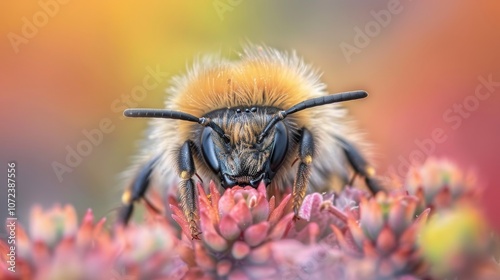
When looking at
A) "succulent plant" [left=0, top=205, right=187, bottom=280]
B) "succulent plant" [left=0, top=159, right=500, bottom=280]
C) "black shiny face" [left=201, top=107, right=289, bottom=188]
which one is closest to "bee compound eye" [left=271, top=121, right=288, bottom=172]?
"black shiny face" [left=201, top=107, right=289, bottom=188]

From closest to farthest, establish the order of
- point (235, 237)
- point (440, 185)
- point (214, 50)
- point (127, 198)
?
1. point (235, 237)
2. point (440, 185)
3. point (127, 198)
4. point (214, 50)

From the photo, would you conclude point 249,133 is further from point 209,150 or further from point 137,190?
point 137,190

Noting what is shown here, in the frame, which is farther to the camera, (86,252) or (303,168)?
(303,168)

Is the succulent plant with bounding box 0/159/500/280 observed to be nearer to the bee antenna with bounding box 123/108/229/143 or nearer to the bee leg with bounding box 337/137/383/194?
the bee antenna with bounding box 123/108/229/143

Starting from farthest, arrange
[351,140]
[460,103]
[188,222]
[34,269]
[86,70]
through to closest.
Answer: [86,70], [460,103], [351,140], [188,222], [34,269]

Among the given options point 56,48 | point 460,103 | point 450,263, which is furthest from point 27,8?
Answer: point 450,263

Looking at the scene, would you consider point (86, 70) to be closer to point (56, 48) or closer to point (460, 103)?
point (56, 48)

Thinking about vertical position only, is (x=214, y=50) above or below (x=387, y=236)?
above

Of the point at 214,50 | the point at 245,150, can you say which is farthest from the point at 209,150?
the point at 214,50
